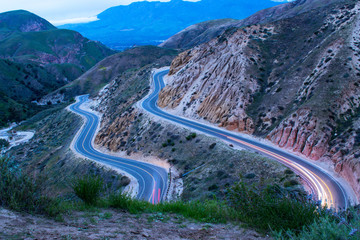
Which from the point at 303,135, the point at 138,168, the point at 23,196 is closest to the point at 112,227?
the point at 23,196

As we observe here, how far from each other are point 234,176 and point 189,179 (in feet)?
20.2

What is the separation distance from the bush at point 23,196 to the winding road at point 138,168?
10.6 metres

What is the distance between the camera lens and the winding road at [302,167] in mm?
21383

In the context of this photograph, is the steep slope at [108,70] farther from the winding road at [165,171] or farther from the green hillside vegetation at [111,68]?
the winding road at [165,171]

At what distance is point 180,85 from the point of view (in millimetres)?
59656

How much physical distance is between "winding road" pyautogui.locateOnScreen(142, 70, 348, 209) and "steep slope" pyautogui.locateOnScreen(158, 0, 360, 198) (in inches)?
57.0

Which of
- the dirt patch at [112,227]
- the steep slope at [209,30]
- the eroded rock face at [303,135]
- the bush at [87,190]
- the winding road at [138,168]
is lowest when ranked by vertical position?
the winding road at [138,168]

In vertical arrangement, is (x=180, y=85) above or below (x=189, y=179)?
above

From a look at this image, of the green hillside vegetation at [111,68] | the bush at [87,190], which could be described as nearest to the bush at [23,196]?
the bush at [87,190]

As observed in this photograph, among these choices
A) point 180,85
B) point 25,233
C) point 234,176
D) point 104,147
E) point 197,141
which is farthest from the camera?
point 180,85

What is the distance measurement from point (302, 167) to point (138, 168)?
916 inches

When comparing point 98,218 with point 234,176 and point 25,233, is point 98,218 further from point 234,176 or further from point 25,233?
point 234,176

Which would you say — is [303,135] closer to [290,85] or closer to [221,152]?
[221,152]

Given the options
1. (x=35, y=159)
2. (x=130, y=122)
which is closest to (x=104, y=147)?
(x=130, y=122)
